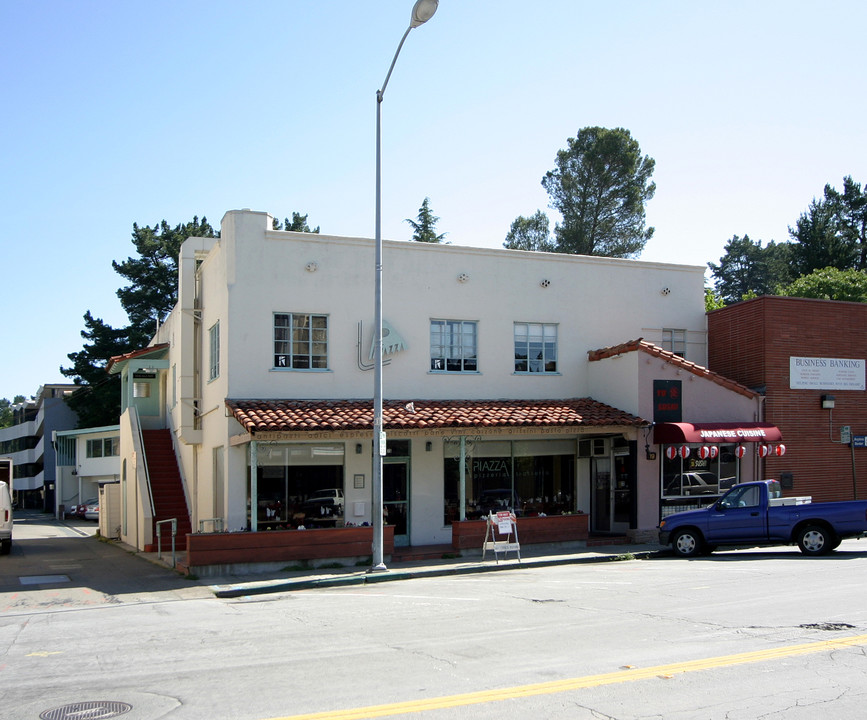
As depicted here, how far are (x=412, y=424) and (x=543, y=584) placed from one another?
5478mm

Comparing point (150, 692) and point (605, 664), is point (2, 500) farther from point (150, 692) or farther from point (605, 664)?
point (605, 664)

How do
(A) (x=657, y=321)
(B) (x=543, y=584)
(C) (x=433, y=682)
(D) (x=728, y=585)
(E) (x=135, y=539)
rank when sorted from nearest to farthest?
(C) (x=433, y=682) → (D) (x=728, y=585) → (B) (x=543, y=584) → (A) (x=657, y=321) → (E) (x=135, y=539)

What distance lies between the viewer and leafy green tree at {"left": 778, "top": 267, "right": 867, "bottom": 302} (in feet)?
130

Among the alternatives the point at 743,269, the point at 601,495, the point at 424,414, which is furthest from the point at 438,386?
the point at 743,269

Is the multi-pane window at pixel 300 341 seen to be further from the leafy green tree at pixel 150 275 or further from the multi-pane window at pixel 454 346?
the leafy green tree at pixel 150 275

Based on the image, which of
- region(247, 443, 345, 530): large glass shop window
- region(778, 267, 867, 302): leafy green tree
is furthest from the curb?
region(778, 267, 867, 302): leafy green tree

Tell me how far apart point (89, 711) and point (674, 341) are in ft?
68.0

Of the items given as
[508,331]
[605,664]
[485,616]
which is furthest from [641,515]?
[605,664]

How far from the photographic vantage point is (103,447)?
54281mm

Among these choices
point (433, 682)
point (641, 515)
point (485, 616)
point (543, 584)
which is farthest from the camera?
point (641, 515)

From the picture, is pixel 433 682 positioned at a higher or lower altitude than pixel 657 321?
lower

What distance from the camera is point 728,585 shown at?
46.0 ft

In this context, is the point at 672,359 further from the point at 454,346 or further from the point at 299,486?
the point at 299,486

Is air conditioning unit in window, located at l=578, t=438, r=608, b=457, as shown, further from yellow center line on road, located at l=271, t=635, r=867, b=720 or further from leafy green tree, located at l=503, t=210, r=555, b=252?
leafy green tree, located at l=503, t=210, r=555, b=252
